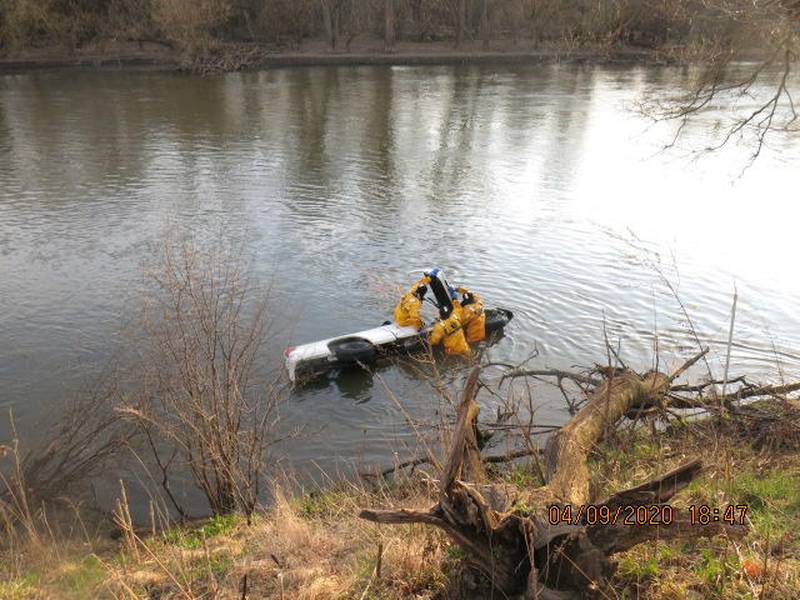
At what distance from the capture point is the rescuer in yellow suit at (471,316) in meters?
11.7

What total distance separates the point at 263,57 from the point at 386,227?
33.7 metres

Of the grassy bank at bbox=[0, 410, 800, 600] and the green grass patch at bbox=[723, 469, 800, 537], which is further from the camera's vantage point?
the green grass patch at bbox=[723, 469, 800, 537]

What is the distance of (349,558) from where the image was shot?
4730 millimetres

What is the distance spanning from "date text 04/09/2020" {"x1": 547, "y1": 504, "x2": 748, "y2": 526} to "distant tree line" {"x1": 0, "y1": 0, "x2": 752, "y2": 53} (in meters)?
36.2

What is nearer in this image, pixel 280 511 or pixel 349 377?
pixel 280 511

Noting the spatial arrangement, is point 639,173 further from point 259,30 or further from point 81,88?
point 259,30

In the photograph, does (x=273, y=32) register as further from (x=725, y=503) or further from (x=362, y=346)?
(x=725, y=503)

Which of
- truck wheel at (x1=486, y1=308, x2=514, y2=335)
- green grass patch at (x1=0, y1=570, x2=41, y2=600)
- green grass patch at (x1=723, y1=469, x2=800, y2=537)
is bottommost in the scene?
truck wheel at (x1=486, y1=308, x2=514, y2=335)

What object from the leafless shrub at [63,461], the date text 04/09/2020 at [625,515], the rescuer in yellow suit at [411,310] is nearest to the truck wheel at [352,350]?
the rescuer in yellow suit at [411,310]

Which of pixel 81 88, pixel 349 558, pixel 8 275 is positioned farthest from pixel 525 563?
pixel 81 88

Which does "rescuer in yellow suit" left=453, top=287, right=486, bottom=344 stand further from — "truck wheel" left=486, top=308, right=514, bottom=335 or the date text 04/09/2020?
the date text 04/09/2020

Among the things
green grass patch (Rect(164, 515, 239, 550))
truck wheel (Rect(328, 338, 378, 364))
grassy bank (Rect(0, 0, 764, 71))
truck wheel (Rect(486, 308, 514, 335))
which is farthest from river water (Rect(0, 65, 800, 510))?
grassy bank (Rect(0, 0, 764, 71))

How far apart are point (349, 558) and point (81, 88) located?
3730cm

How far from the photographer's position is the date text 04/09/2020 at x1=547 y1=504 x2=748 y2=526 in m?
3.51
